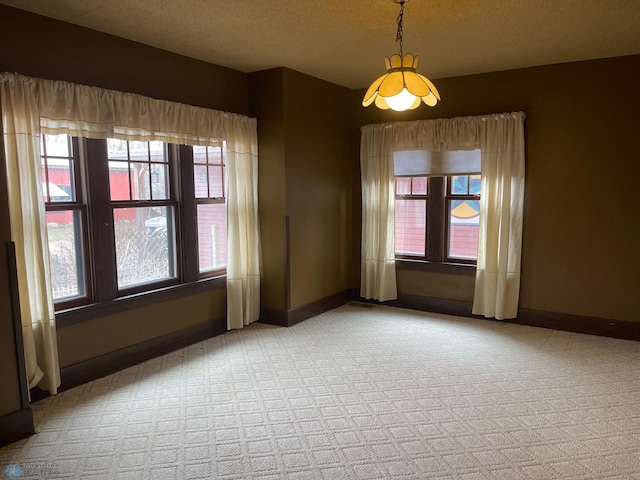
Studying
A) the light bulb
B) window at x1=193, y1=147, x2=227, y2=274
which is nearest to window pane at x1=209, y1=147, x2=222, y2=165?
window at x1=193, y1=147, x2=227, y2=274

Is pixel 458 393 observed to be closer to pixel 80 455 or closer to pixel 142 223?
pixel 80 455

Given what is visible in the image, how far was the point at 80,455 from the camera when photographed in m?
2.45

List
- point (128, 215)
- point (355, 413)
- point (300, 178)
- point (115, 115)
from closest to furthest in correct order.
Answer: point (355, 413)
point (115, 115)
point (128, 215)
point (300, 178)

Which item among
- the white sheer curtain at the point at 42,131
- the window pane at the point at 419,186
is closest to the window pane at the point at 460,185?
the window pane at the point at 419,186

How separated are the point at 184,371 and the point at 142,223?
128 cm

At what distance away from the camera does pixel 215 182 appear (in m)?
4.39

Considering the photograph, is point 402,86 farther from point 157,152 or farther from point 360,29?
point 157,152

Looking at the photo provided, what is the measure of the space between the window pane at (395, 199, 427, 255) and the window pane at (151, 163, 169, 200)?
2654 mm

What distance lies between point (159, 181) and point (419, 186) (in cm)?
283

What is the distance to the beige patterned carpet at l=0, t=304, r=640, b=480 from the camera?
2355 millimetres

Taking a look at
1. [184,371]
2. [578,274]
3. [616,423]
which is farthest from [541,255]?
[184,371]

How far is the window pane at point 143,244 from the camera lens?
3.65 m

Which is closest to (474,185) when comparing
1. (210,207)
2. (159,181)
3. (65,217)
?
(210,207)

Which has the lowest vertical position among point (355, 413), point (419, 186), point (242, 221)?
point (355, 413)
